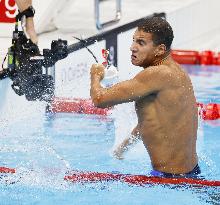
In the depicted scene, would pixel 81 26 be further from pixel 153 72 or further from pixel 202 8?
pixel 153 72

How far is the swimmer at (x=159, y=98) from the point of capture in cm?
412

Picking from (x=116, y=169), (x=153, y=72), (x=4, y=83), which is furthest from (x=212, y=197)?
(x=4, y=83)

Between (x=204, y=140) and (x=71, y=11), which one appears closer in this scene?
(x=204, y=140)

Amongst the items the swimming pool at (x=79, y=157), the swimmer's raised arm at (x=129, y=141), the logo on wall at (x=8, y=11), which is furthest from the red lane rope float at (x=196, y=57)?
the swimmer's raised arm at (x=129, y=141)

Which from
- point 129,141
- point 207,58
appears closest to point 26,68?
point 129,141

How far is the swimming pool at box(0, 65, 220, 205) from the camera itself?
419 cm

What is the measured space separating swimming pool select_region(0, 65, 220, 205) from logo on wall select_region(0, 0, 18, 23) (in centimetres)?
140

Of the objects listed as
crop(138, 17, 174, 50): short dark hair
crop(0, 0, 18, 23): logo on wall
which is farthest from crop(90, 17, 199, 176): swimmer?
crop(0, 0, 18, 23): logo on wall

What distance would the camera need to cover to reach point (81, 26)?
10.0 metres

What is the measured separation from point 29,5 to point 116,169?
2420mm

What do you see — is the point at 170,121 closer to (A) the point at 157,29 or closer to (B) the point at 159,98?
(B) the point at 159,98

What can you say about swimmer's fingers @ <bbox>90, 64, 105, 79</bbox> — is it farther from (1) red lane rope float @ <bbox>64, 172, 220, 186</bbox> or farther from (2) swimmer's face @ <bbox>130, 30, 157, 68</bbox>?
(1) red lane rope float @ <bbox>64, 172, 220, 186</bbox>

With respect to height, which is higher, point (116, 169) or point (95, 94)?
point (95, 94)

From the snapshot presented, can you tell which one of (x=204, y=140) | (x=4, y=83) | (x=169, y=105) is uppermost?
(x=169, y=105)
